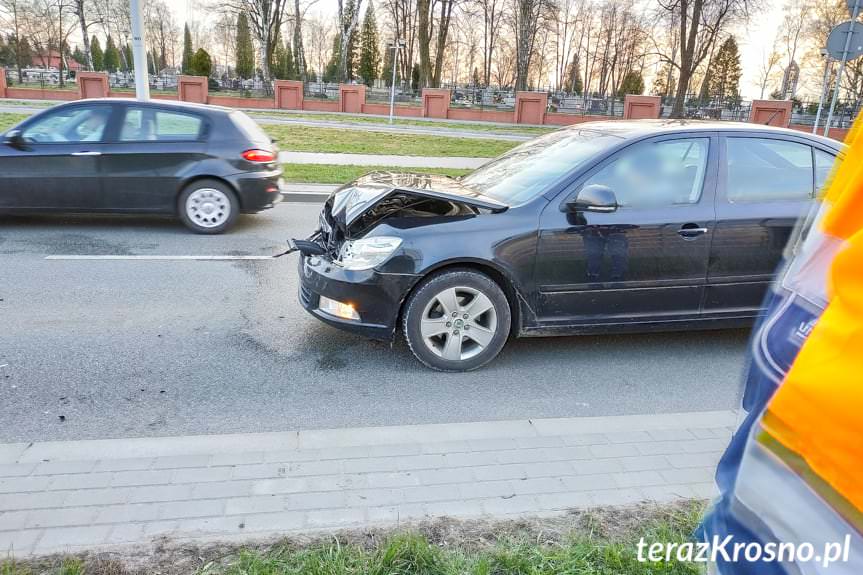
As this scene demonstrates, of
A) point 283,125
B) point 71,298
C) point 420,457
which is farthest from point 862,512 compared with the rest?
point 283,125

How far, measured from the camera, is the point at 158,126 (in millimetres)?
8047

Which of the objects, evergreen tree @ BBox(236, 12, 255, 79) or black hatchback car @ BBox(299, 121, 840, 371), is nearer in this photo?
black hatchback car @ BBox(299, 121, 840, 371)

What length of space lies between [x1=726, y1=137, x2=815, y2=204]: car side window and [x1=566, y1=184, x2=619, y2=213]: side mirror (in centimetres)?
105

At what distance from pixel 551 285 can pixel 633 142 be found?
1224 millimetres

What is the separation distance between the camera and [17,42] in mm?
52062

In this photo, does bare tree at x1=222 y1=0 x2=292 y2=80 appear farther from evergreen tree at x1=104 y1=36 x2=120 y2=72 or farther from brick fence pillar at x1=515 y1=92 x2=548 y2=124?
evergreen tree at x1=104 y1=36 x2=120 y2=72

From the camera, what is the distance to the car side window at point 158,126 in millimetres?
7973

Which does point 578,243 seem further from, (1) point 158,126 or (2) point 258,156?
(1) point 158,126

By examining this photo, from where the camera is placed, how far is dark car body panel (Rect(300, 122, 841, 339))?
4250 millimetres

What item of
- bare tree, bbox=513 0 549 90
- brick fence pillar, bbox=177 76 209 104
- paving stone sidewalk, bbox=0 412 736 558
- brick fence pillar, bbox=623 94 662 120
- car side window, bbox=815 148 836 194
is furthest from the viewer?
bare tree, bbox=513 0 549 90

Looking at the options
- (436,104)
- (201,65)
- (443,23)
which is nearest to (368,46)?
(443,23)

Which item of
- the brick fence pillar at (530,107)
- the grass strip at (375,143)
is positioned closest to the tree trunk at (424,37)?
the brick fence pillar at (530,107)

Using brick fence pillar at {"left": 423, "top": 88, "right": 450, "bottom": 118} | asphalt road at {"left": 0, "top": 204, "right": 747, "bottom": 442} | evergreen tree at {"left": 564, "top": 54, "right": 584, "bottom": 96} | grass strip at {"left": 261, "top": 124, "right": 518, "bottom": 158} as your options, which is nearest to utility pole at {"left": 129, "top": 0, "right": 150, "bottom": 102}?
grass strip at {"left": 261, "top": 124, "right": 518, "bottom": 158}

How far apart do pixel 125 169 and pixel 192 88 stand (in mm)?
31035
